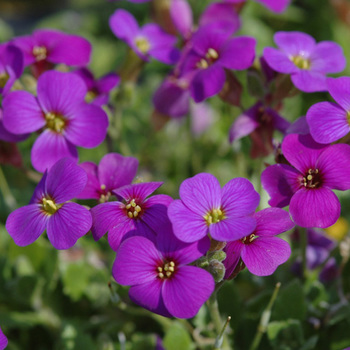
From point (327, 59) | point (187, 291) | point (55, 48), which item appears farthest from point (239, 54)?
point (187, 291)

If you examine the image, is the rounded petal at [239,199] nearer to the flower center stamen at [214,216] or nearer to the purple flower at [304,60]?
the flower center stamen at [214,216]

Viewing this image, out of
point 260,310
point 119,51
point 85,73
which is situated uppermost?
point 85,73

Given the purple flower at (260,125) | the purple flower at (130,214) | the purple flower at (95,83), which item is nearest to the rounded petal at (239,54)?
the purple flower at (260,125)

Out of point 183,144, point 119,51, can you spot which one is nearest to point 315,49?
point 183,144

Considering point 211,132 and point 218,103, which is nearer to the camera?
point 211,132

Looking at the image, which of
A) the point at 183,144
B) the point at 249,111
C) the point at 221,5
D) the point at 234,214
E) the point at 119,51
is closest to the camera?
the point at 234,214

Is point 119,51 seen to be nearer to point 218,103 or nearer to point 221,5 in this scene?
point 218,103

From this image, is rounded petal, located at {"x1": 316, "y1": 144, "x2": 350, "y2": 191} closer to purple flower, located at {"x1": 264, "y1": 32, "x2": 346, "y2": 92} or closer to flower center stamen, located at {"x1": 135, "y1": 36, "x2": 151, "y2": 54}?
purple flower, located at {"x1": 264, "y1": 32, "x2": 346, "y2": 92}
